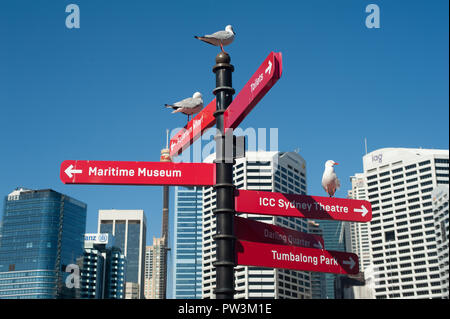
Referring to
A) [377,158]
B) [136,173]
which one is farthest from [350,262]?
[377,158]

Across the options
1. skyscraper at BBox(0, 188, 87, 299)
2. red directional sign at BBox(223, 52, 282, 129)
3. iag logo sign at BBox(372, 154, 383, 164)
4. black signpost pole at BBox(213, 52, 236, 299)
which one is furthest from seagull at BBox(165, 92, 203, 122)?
iag logo sign at BBox(372, 154, 383, 164)

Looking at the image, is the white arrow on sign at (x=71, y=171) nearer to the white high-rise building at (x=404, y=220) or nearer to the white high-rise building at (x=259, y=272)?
the white high-rise building at (x=259, y=272)

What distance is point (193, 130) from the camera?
13109 mm

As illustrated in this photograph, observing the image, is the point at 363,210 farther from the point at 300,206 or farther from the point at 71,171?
the point at 71,171

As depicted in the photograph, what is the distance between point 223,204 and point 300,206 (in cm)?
196

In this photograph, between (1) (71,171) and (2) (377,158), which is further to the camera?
(2) (377,158)

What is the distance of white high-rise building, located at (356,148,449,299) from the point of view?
17275 cm

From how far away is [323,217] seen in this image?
12.5 metres

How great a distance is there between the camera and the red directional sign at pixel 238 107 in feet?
33.6

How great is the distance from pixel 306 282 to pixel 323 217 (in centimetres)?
17263

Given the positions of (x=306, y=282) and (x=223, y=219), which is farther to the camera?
(x=306, y=282)

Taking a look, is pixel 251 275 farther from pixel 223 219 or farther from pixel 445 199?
pixel 223 219
